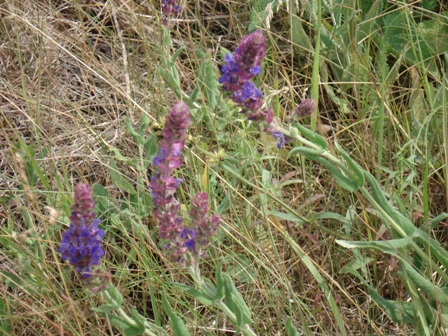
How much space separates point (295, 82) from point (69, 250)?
1824 mm

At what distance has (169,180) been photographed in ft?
5.65

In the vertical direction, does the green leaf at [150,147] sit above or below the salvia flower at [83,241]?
below

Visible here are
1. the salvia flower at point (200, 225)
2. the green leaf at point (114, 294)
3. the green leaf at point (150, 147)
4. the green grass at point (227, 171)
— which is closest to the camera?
the salvia flower at point (200, 225)

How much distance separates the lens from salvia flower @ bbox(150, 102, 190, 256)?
5.41 feet

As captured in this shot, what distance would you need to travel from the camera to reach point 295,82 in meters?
3.28

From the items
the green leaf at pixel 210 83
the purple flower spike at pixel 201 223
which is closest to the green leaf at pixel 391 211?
the purple flower spike at pixel 201 223

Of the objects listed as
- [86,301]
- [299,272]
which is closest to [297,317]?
[299,272]

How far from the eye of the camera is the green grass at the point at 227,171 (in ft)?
7.66

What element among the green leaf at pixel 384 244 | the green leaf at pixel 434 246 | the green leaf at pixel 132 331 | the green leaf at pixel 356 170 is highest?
the green leaf at pixel 356 170

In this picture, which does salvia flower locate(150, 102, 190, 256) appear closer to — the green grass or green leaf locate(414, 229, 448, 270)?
the green grass

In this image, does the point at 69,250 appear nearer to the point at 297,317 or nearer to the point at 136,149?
the point at 297,317

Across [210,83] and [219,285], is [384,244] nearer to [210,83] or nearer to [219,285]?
[219,285]

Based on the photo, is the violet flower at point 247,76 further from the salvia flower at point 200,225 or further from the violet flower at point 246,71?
the salvia flower at point 200,225

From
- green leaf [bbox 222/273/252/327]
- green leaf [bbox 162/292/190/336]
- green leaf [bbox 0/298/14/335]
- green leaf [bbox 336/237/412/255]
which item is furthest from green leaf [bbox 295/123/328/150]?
green leaf [bbox 0/298/14/335]
